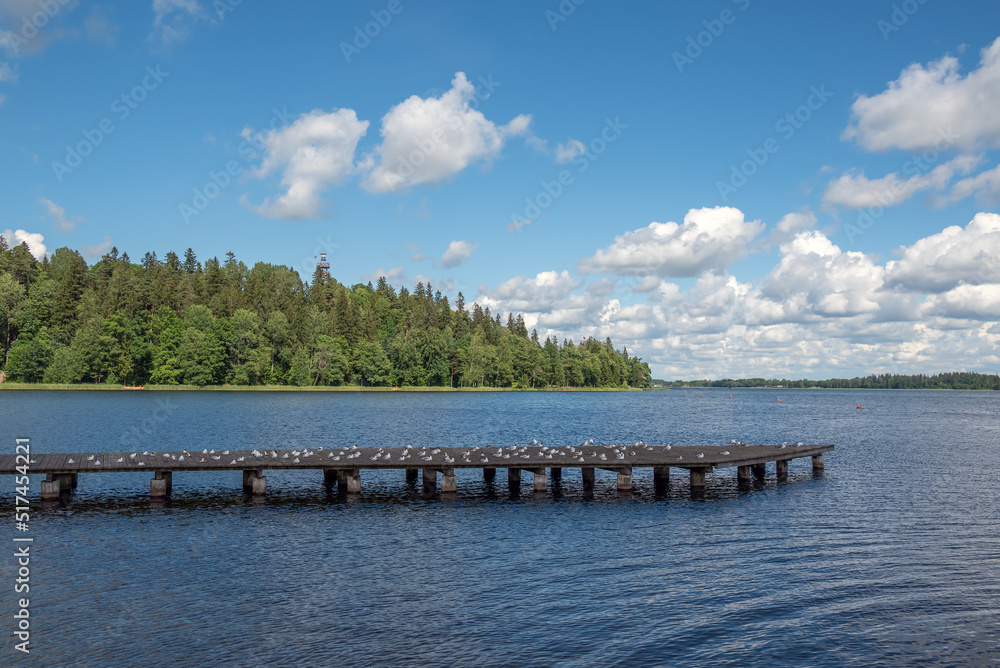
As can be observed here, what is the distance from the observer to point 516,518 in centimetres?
2844

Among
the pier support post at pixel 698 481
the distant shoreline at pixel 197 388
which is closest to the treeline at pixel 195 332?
the distant shoreline at pixel 197 388

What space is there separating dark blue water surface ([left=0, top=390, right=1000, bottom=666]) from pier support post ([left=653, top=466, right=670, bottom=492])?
0.84 metres

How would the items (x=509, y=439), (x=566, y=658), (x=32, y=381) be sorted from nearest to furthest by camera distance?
(x=566, y=658) < (x=509, y=439) < (x=32, y=381)

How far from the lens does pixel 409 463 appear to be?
3325 centimetres

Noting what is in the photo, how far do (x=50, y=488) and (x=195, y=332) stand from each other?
10088 centimetres

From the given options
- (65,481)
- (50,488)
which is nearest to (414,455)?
(65,481)

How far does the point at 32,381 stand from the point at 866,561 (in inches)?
5443

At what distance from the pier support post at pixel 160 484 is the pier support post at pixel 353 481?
29.0 ft

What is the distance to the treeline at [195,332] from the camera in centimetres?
11988

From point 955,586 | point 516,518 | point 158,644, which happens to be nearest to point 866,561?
point 955,586

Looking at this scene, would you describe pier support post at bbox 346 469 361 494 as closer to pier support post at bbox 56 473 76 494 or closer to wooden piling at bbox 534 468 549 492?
wooden piling at bbox 534 468 549 492

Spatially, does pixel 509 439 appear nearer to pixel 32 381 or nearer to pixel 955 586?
pixel 955 586

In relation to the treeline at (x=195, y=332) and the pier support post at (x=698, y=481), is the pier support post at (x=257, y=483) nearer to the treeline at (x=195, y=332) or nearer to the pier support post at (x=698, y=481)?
the pier support post at (x=698, y=481)

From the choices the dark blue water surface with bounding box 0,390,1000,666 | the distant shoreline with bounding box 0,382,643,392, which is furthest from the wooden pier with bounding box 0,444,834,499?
the distant shoreline with bounding box 0,382,643,392
